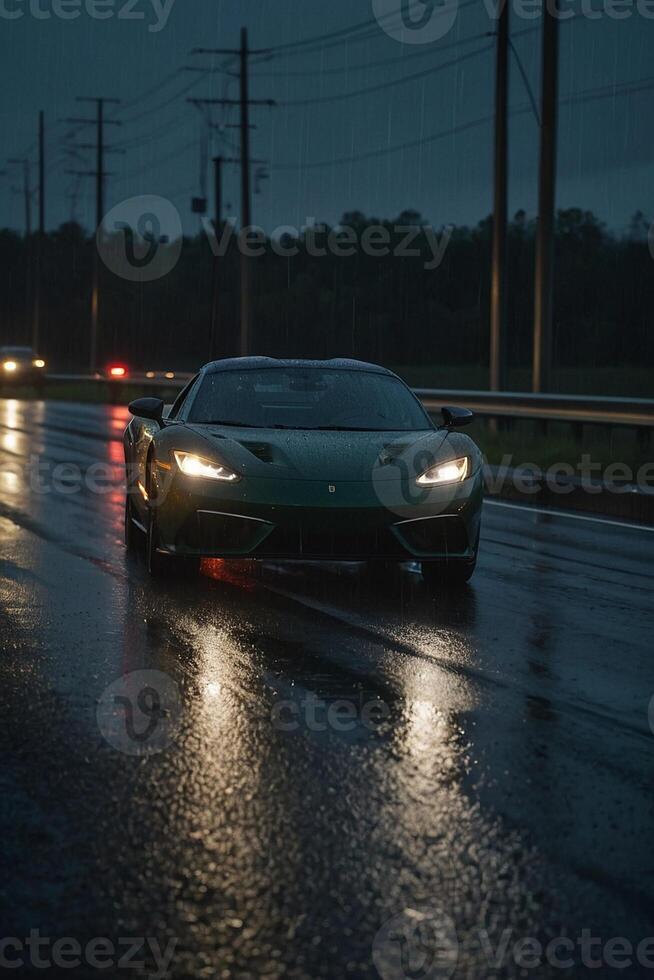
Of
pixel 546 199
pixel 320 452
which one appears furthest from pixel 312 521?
pixel 546 199

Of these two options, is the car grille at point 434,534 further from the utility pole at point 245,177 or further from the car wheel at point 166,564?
the utility pole at point 245,177

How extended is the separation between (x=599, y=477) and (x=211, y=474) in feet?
29.1

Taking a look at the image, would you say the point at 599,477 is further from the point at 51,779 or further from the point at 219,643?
the point at 51,779

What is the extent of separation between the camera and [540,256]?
25.1 metres

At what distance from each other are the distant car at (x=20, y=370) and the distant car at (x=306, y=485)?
145 feet

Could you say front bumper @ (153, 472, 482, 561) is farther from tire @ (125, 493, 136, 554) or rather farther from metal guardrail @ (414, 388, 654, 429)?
metal guardrail @ (414, 388, 654, 429)

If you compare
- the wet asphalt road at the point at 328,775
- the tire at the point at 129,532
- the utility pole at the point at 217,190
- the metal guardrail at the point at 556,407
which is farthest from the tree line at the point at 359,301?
the wet asphalt road at the point at 328,775

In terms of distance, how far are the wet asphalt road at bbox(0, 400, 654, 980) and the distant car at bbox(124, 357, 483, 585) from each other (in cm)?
33

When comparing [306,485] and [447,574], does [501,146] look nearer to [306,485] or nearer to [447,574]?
[447,574]

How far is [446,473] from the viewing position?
9305 millimetres

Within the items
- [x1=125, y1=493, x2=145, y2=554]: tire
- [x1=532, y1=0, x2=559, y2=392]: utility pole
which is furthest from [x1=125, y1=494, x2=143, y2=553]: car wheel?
[x1=532, y1=0, x2=559, y2=392]: utility pole

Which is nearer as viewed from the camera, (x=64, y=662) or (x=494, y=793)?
(x=494, y=793)

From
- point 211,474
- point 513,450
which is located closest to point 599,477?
point 513,450

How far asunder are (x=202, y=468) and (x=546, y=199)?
55.9 ft
